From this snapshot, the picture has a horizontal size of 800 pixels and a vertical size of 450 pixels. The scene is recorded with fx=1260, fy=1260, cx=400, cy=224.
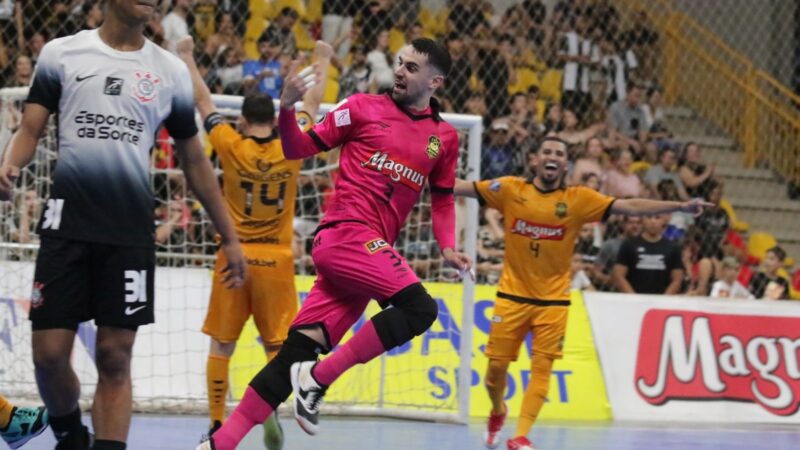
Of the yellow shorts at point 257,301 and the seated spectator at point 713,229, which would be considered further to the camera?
the seated spectator at point 713,229

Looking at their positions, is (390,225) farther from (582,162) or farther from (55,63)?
(582,162)

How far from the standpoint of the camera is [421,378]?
11.4 metres

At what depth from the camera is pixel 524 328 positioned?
29.8ft

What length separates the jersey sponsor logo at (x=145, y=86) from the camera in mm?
5203

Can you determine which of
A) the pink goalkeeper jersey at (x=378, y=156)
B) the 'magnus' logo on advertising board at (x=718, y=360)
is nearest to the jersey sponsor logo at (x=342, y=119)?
the pink goalkeeper jersey at (x=378, y=156)

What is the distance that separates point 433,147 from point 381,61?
322 inches

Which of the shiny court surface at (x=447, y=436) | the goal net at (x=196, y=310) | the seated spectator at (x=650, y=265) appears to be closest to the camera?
the shiny court surface at (x=447, y=436)

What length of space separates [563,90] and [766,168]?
403cm

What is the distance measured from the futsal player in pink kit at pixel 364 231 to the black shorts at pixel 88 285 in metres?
1.04

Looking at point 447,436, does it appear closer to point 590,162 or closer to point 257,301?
Answer: point 257,301

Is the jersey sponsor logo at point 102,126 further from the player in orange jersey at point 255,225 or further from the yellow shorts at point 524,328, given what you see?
the yellow shorts at point 524,328

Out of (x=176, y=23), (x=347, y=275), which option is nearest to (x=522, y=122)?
(x=176, y=23)

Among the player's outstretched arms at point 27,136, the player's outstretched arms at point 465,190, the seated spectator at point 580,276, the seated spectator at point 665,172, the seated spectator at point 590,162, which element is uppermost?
the player's outstretched arms at point 27,136

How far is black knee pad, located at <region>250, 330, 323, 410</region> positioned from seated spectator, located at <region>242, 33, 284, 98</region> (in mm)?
7227
